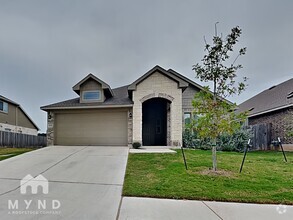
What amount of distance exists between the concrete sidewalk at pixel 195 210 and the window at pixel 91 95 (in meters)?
11.5

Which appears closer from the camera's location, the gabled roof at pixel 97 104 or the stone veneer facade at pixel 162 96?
the stone veneer facade at pixel 162 96

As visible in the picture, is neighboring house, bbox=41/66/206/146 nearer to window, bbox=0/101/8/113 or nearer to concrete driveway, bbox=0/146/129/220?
concrete driveway, bbox=0/146/129/220

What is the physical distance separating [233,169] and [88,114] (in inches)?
431

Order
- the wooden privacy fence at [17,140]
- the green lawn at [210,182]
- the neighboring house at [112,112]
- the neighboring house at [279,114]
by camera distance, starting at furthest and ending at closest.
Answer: the wooden privacy fence at [17,140] → the neighboring house at [279,114] → the neighboring house at [112,112] → the green lawn at [210,182]

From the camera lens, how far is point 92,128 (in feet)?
51.0

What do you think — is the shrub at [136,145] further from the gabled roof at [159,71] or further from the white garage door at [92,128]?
the gabled roof at [159,71]

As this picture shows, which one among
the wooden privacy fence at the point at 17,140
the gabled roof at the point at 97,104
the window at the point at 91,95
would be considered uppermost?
the window at the point at 91,95

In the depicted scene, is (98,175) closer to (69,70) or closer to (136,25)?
(136,25)

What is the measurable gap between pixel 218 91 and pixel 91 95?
10266mm

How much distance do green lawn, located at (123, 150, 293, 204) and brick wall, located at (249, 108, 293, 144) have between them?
8.15 m

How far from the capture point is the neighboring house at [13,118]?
2247 cm

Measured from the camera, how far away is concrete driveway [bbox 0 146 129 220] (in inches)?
169

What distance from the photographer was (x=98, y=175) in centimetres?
712

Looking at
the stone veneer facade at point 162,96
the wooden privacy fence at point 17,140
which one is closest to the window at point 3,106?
the wooden privacy fence at point 17,140
